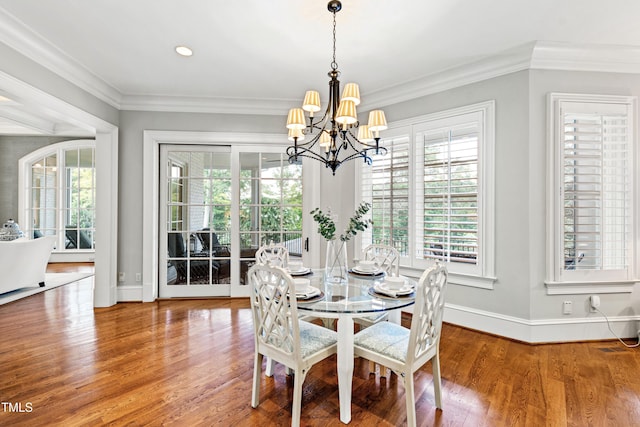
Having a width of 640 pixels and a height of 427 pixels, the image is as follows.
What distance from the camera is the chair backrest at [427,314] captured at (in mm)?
1681

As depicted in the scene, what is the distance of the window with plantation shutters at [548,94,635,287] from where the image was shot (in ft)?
9.47

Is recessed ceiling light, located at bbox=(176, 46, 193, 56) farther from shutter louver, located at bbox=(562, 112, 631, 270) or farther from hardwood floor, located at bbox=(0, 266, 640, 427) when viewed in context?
A: shutter louver, located at bbox=(562, 112, 631, 270)

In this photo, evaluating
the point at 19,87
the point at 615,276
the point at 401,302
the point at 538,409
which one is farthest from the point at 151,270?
the point at 615,276

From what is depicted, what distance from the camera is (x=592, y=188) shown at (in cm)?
291

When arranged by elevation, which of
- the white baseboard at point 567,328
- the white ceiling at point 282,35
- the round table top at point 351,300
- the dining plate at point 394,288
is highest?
the white ceiling at point 282,35

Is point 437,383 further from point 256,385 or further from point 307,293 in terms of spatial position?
point 256,385

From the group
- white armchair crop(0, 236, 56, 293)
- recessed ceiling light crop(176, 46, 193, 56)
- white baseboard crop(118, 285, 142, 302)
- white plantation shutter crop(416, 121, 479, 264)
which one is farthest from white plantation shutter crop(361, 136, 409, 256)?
white armchair crop(0, 236, 56, 293)

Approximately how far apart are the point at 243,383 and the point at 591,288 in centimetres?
329

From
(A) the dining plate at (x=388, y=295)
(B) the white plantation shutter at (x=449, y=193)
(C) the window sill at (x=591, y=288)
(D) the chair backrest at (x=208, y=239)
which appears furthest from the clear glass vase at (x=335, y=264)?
(D) the chair backrest at (x=208, y=239)

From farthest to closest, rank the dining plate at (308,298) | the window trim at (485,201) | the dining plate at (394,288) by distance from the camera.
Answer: the window trim at (485,201) → the dining plate at (394,288) → the dining plate at (308,298)

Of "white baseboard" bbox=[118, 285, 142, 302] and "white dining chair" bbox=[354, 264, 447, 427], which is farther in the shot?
"white baseboard" bbox=[118, 285, 142, 302]

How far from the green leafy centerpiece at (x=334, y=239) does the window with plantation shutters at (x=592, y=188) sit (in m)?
2.00

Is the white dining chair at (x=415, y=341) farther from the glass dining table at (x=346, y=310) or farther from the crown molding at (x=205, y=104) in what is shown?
the crown molding at (x=205, y=104)

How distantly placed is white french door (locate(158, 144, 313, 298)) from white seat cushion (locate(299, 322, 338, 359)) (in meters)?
2.23
